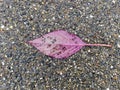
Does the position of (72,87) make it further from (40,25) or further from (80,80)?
(40,25)

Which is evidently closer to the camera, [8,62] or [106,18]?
[8,62]

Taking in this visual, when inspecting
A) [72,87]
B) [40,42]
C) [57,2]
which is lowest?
[72,87]

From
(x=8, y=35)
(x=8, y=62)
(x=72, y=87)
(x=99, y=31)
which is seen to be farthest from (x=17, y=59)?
(x=99, y=31)
